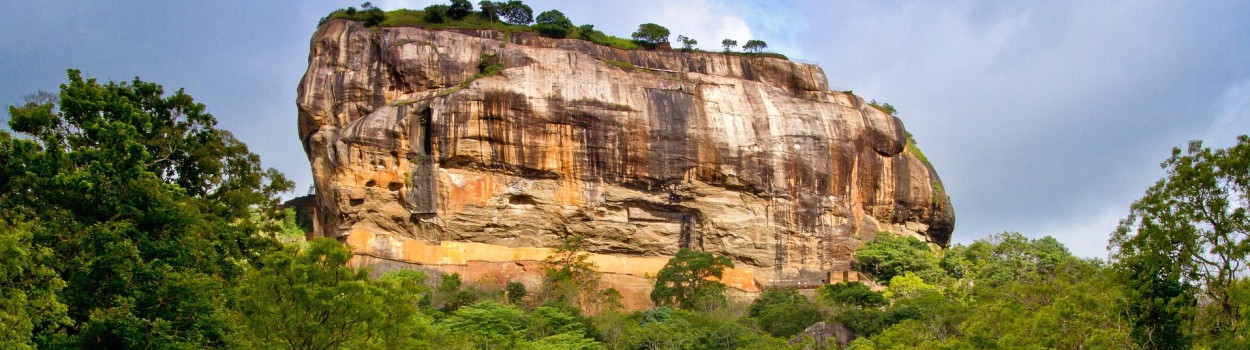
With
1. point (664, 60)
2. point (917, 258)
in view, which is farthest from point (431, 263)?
point (917, 258)

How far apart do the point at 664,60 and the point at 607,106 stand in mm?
5884

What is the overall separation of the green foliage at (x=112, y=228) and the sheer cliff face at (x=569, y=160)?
22.4 metres

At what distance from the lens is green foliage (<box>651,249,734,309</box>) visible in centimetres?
4269

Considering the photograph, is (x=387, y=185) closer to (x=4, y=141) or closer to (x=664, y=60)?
(x=664, y=60)

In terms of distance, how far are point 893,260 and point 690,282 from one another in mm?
9002

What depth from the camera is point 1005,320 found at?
24688 mm

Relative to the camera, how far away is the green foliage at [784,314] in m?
38.8

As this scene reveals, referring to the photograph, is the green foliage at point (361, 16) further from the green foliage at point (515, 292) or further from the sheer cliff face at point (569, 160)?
the green foliage at point (515, 292)

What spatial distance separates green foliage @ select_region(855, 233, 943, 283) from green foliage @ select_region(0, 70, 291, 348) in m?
30.9

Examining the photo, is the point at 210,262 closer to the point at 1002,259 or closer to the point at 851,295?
the point at 851,295

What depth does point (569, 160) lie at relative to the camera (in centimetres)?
4625

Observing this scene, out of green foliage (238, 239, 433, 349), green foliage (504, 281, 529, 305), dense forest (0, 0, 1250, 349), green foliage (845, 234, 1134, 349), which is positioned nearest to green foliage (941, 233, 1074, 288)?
green foliage (845, 234, 1134, 349)

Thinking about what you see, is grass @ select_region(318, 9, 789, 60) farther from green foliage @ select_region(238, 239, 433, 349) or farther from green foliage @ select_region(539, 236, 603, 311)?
green foliage @ select_region(238, 239, 433, 349)

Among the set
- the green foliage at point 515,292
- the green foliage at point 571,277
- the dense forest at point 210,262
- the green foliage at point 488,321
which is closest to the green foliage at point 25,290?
the dense forest at point 210,262
